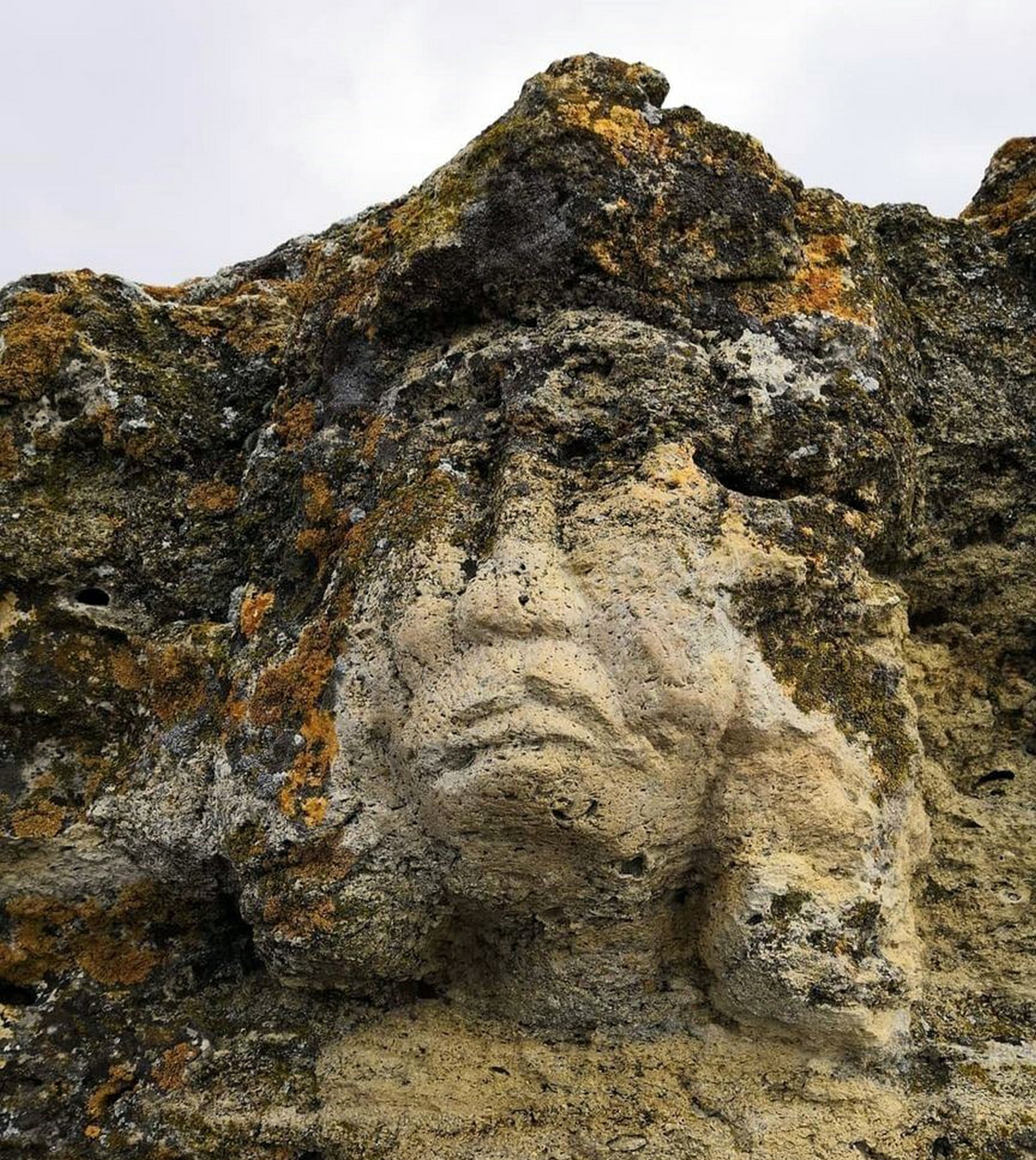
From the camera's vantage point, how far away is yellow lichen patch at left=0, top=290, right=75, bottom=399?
2.88 meters

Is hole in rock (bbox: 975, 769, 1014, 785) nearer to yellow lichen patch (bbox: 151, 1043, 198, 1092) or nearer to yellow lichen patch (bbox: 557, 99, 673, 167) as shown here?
yellow lichen patch (bbox: 557, 99, 673, 167)

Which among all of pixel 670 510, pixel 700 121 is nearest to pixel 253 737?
pixel 670 510

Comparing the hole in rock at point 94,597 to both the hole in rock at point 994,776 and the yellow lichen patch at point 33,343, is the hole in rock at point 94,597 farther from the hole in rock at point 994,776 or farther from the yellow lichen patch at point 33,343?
the hole in rock at point 994,776

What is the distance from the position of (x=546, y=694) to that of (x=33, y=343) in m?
1.81

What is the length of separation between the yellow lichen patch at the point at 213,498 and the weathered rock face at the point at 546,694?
13 millimetres

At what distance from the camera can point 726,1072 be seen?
2.29 metres

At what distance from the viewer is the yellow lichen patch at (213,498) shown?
9.57ft

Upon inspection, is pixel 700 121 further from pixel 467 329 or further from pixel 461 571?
pixel 461 571

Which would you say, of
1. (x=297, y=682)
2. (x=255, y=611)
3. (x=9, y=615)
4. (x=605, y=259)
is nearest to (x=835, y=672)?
(x=605, y=259)

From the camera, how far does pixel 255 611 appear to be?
261 cm

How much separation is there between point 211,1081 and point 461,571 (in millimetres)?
1293

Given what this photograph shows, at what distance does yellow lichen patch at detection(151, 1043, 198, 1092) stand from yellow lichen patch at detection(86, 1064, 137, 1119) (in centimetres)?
6

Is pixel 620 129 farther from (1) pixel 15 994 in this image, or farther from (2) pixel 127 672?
(1) pixel 15 994

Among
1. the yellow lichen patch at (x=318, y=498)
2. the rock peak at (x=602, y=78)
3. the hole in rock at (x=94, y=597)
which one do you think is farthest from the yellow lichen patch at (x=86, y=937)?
the rock peak at (x=602, y=78)
